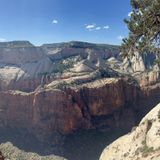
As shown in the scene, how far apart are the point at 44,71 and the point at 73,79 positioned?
1537 inches

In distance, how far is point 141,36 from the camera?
37.5 m

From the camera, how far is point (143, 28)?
118ft

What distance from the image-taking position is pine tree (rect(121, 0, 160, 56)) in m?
35.5

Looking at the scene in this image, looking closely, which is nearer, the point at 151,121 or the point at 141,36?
the point at 141,36

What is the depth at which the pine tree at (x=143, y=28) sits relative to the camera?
3547 centimetres

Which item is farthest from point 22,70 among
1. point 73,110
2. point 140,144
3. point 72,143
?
point 140,144

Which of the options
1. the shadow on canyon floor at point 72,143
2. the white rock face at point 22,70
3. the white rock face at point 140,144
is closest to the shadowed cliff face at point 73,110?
the shadow on canyon floor at point 72,143

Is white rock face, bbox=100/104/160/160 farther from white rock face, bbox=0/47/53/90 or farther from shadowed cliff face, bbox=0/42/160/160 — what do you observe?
white rock face, bbox=0/47/53/90

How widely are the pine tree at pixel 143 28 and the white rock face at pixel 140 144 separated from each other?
34616 millimetres

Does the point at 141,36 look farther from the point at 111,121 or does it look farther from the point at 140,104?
the point at 140,104

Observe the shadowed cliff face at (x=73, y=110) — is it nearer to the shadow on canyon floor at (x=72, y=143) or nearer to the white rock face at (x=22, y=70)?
the shadow on canyon floor at (x=72, y=143)

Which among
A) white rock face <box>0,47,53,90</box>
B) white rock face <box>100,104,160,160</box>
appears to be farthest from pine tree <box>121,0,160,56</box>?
white rock face <box>0,47,53,90</box>

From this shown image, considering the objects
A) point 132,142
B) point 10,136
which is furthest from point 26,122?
point 132,142

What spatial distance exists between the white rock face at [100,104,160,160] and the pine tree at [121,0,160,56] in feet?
114
